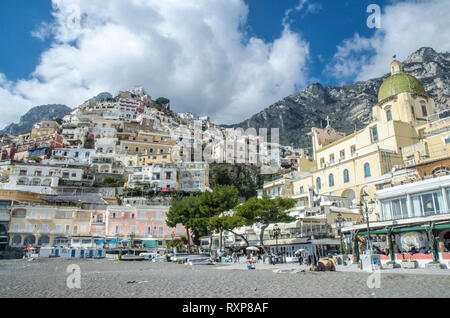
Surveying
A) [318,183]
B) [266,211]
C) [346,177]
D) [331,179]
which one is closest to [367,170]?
[346,177]

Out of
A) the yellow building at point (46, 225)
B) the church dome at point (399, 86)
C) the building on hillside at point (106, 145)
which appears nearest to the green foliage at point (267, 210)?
the church dome at point (399, 86)

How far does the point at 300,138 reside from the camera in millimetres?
134625

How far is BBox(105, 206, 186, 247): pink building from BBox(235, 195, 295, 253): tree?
80.4 feet

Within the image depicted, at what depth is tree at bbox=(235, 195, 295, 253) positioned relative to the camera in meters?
31.3

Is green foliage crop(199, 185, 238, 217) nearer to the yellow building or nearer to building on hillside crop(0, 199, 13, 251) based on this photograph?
the yellow building

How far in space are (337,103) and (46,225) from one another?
5259 inches

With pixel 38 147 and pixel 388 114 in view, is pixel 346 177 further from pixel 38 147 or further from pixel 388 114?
pixel 38 147

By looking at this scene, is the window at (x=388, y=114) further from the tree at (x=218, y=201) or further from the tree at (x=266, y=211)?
the tree at (x=218, y=201)

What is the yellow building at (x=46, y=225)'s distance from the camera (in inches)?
1955

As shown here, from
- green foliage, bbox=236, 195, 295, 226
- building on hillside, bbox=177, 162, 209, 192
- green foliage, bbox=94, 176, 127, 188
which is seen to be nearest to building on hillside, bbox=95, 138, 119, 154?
green foliage, bbox=94, 176, 127, 188

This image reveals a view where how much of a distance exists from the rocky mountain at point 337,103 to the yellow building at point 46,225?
88459 mm

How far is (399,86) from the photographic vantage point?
39.4m

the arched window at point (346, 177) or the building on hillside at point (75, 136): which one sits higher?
the building on hillside at point (75, 136)
